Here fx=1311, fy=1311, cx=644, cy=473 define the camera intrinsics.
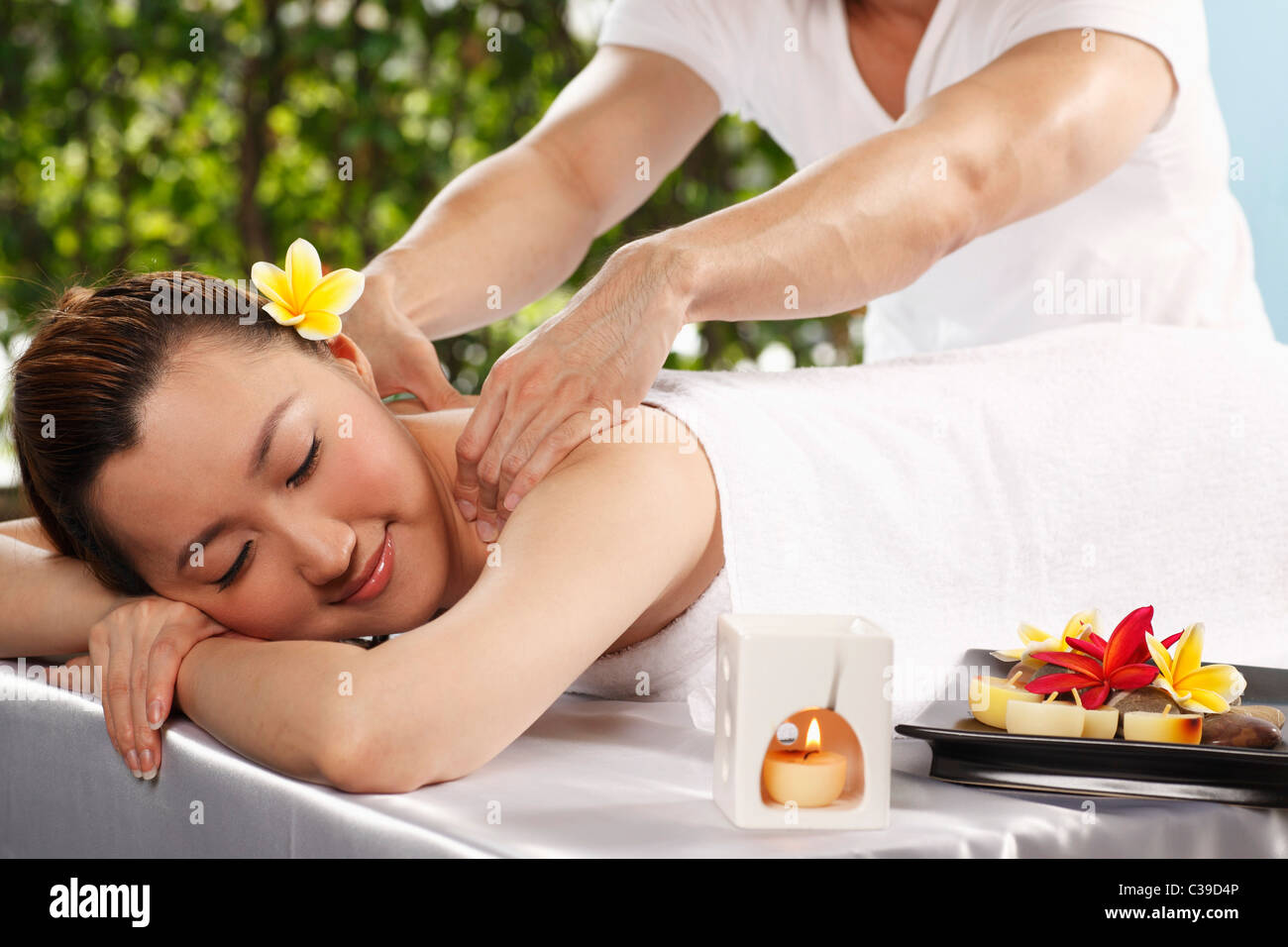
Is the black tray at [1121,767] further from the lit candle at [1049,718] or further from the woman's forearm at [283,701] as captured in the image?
the woman's forearm at [283,701]

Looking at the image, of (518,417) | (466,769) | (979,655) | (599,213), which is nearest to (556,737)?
(466,769)

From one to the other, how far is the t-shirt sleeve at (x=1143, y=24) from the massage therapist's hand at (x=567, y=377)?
0.63 metres

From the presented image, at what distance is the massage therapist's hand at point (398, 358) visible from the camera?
154 cm

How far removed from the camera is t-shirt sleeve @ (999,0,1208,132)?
1.46 meters

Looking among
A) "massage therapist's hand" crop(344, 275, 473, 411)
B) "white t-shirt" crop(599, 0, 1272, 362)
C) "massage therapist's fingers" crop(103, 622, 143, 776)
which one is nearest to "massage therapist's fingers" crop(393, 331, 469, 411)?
"massage therapist's hand" crop(344, 275, 473, 411)

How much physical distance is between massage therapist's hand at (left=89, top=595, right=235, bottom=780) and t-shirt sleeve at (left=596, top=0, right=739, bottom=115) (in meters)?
1.19

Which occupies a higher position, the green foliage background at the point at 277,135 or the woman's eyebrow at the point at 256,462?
the green foliage background at the point at 277,135

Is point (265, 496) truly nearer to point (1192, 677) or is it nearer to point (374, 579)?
point (374, 579)

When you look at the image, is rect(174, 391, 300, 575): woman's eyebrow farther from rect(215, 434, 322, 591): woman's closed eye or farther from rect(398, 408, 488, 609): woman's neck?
rect(398, 408, 488, 609): woman's neck

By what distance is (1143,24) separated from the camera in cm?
147

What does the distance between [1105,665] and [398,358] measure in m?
0.89

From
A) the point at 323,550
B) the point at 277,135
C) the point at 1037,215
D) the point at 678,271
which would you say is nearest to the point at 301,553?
the point at 323,550

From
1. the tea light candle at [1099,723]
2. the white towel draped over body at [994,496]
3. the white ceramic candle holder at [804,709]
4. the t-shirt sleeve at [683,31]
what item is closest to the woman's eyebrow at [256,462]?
the white towel draped over body at [994,496]
